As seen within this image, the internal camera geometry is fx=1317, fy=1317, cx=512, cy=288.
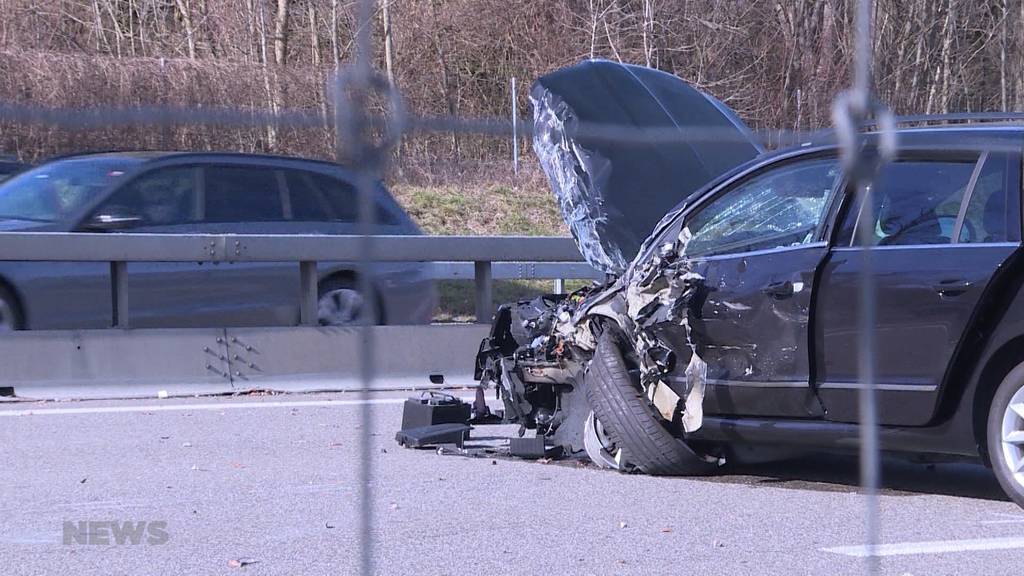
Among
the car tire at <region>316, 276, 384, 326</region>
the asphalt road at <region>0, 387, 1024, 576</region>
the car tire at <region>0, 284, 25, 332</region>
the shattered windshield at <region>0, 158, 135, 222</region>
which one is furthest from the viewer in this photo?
the car tire at <region>316, 276, 384, 326</region>

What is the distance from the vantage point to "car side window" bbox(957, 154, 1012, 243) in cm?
550

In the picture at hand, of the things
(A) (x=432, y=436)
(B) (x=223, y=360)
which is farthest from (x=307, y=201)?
(A) (x=432, y=436)

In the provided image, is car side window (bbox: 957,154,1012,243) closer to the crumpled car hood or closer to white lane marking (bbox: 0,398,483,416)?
the crumpled car hood

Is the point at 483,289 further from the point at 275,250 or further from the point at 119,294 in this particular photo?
the point at 119,294

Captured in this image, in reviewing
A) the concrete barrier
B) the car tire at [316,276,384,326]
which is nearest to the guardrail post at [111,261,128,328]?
the concrete barrier

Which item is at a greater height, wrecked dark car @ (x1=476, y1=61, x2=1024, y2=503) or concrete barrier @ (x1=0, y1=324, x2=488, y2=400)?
wrecked dark car @ (x1=476, y1=61, x2=1024, y2=503)

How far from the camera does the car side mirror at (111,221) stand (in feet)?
30.2

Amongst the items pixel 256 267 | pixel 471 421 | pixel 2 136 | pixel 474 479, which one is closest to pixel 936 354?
pixel 474 479

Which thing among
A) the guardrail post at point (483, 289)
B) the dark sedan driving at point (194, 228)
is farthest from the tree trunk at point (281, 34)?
the guardrail post at point (483, 289)

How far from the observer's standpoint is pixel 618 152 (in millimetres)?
7152

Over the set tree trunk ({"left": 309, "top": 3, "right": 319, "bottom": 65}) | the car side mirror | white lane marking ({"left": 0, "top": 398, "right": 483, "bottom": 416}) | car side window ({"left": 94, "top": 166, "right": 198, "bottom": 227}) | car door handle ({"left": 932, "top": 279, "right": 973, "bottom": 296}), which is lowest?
white lane marking ({"left": 0, "top": 398, "right": 483, "bottom": 416})

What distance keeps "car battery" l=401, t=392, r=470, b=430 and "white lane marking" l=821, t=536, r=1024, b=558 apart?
306cm

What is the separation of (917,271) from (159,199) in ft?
18.8

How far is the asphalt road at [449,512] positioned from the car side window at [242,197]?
195 centimetres
